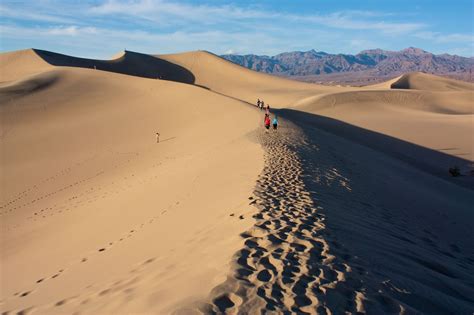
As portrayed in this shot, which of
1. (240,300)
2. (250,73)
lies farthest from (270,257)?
(250,73)

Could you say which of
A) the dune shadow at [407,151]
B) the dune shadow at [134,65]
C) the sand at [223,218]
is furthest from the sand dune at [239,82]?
the sand at [223,218]

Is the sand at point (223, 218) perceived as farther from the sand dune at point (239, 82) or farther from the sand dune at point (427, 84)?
the sand dune at point (427, 84)

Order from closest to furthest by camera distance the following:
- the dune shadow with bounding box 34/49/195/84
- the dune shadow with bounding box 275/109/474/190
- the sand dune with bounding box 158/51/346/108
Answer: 1. the dune shadow with bounding box 275/109/474/190
2. the sand dune with bounding box 158/51/346/108
3. the dune shadow with bounding box 34/49/195/84

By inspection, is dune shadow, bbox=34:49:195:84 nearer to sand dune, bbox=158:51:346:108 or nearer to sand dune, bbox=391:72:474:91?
sand dune, bbox=158:51:346:108

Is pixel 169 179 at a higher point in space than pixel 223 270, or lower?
lower

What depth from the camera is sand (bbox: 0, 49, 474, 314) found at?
14.9ft

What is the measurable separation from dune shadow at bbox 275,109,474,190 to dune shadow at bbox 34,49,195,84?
37.9 meters

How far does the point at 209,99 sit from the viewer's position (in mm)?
31953

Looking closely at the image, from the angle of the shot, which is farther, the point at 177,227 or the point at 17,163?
the point at 17,163

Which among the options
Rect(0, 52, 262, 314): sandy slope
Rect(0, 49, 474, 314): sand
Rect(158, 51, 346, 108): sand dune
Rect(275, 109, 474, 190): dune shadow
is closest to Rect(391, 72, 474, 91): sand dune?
Rect(158, 51, 346, 108): sand dune

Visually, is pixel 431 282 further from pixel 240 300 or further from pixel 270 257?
pixel 240 300

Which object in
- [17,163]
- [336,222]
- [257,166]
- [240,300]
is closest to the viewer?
[240,300]

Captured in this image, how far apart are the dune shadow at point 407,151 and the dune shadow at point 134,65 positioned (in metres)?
37.9

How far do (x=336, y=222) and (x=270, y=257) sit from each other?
2065mm
